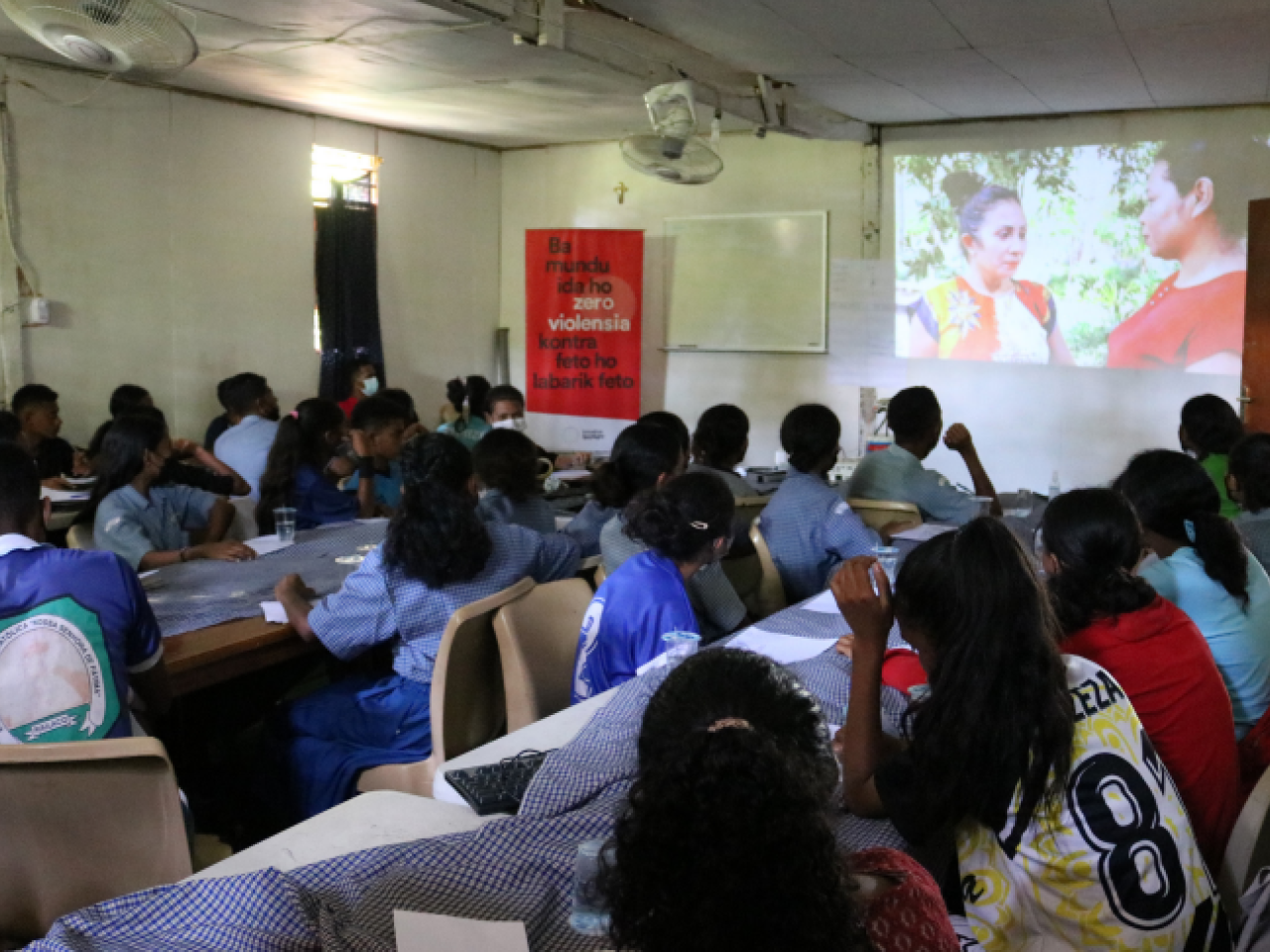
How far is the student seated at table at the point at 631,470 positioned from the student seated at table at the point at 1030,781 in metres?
2.13

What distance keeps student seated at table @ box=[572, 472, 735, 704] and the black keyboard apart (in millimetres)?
593

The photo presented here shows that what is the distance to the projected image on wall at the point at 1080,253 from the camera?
20.1 feet

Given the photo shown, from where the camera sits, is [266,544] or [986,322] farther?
[986,322]

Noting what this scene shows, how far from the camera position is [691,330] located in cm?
802

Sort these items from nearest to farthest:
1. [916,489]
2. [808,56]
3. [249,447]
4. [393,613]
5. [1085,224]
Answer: [393,613] → [916,489] → [249,447] → [808,56] → [1085,224]

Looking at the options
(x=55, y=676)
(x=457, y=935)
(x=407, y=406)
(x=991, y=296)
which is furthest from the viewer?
(x=991, y=296)

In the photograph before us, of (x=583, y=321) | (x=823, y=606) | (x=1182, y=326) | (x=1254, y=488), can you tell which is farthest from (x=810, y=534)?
(x=583, y=321)

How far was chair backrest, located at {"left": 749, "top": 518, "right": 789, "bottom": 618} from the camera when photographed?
3.62m

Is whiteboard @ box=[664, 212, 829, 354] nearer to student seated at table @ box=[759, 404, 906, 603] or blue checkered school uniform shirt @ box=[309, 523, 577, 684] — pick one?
student seated at table @ box=[759, 404, 906, 603]

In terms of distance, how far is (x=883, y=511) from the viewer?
4219mm

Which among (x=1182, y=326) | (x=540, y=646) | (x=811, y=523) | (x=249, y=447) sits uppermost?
(x=1182, y=326)

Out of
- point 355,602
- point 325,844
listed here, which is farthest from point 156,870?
point 355,602

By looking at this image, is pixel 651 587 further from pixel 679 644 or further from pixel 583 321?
pixel 583 321

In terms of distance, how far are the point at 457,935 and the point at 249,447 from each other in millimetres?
4184
